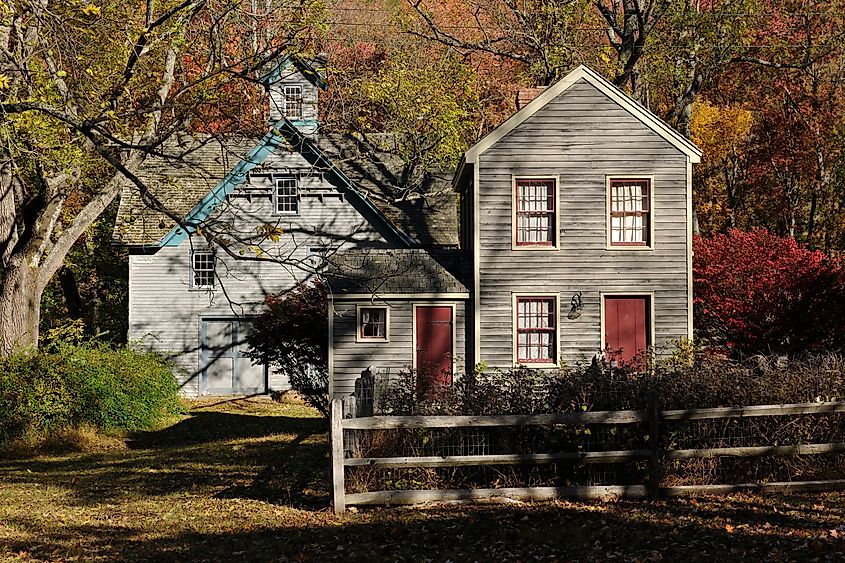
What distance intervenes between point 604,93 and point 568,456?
13954 millimetres

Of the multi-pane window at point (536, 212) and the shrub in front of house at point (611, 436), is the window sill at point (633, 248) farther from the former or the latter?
the shrub in front of house at point (611, 436)

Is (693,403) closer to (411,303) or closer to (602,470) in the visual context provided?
(602,470)

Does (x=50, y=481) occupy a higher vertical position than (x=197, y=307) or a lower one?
lower

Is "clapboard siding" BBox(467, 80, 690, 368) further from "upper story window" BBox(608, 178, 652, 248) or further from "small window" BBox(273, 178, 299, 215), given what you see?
"small window" BBox(273, 178, 299, 215)

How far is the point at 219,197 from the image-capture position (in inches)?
1267

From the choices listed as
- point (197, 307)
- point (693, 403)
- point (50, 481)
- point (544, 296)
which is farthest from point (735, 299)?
point (197, 307)

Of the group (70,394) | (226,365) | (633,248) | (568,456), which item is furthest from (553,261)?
(226,365)

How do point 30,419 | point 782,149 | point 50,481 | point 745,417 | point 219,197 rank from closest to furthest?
point 745,417 < point 50,481 < point 30,419 < point 219,197 < point 782,149

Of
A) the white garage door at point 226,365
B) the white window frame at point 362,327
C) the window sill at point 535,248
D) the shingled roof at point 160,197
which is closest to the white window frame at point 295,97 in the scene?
the shingled roof at point 160,197

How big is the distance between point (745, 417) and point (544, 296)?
11.6 metres

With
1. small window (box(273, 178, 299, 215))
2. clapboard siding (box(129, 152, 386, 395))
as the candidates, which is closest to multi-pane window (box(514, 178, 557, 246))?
clapboard siding (box(129, 152, 386, 395))

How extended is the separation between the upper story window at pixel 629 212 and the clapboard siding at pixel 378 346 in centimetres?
437

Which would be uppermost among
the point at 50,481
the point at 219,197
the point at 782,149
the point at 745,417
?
the point at 782,149

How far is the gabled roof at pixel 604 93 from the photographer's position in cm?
2402
